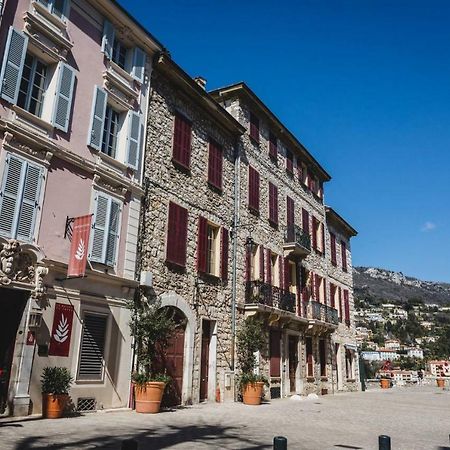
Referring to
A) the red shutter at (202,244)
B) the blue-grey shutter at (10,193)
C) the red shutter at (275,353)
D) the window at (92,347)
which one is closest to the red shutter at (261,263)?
the red shutter at (275,353)

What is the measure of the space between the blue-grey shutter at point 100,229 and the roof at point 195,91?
199 inches

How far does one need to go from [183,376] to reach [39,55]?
912 centimetres

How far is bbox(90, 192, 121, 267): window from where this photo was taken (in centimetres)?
→ 1095

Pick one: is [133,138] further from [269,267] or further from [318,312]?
[318,312]

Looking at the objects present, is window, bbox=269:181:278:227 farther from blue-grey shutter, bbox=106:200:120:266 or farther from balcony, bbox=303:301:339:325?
blue-grey shutter, bbox=106:200:120:266

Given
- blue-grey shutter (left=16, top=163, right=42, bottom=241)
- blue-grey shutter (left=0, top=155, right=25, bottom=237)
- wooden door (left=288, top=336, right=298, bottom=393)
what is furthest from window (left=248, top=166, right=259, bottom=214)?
blue-grey shutter (left=0, top=155, right=25, bottom=237)

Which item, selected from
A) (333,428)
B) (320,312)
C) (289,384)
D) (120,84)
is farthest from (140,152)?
(320,312)

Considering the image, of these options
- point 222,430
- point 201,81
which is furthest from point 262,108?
point 222,430

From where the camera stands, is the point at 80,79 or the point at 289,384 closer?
the point at 80,79

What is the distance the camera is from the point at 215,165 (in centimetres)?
1634

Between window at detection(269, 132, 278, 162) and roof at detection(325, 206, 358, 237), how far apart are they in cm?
705

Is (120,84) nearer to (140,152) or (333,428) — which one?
(140,152)

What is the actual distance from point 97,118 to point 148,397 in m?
6.87

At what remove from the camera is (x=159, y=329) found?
11.5 metres
